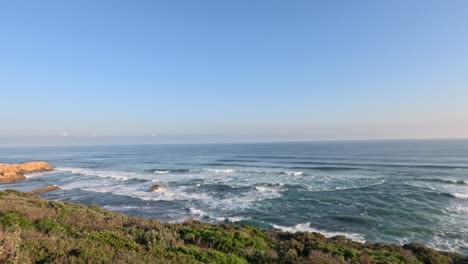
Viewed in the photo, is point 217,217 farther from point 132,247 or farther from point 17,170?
point 17,170

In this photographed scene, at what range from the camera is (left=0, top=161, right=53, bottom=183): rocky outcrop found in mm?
50031

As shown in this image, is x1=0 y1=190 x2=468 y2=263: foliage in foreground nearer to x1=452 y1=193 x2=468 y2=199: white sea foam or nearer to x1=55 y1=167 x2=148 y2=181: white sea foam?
x1=452 y1=193 x2=468 y2=199: white sea foam

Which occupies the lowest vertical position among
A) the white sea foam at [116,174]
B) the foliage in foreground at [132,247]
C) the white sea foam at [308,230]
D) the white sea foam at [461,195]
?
the white sea foam at [116,174]

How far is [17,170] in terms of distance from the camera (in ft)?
195

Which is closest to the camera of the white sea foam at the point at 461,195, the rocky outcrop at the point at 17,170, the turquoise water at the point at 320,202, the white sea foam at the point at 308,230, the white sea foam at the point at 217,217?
the white sea foam at the point at 308,230

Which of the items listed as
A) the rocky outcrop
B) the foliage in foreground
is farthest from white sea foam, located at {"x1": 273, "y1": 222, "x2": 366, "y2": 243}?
the rocky outcrop

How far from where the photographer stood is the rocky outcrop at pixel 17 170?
50031mm

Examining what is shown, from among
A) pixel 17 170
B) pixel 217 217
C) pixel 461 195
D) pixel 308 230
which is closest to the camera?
pixel 308 230

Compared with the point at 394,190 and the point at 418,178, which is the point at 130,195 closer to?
the point at 394,190

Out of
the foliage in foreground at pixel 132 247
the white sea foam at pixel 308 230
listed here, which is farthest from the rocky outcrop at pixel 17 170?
the white sea foam at pixel 308 230

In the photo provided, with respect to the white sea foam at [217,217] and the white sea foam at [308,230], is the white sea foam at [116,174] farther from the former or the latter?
the white sea foam at [308,230]

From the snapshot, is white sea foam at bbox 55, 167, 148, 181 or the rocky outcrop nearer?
the rocky outcrop

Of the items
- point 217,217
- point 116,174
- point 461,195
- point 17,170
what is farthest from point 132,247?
point 17,170

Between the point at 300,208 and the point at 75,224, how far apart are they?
69.1ft
